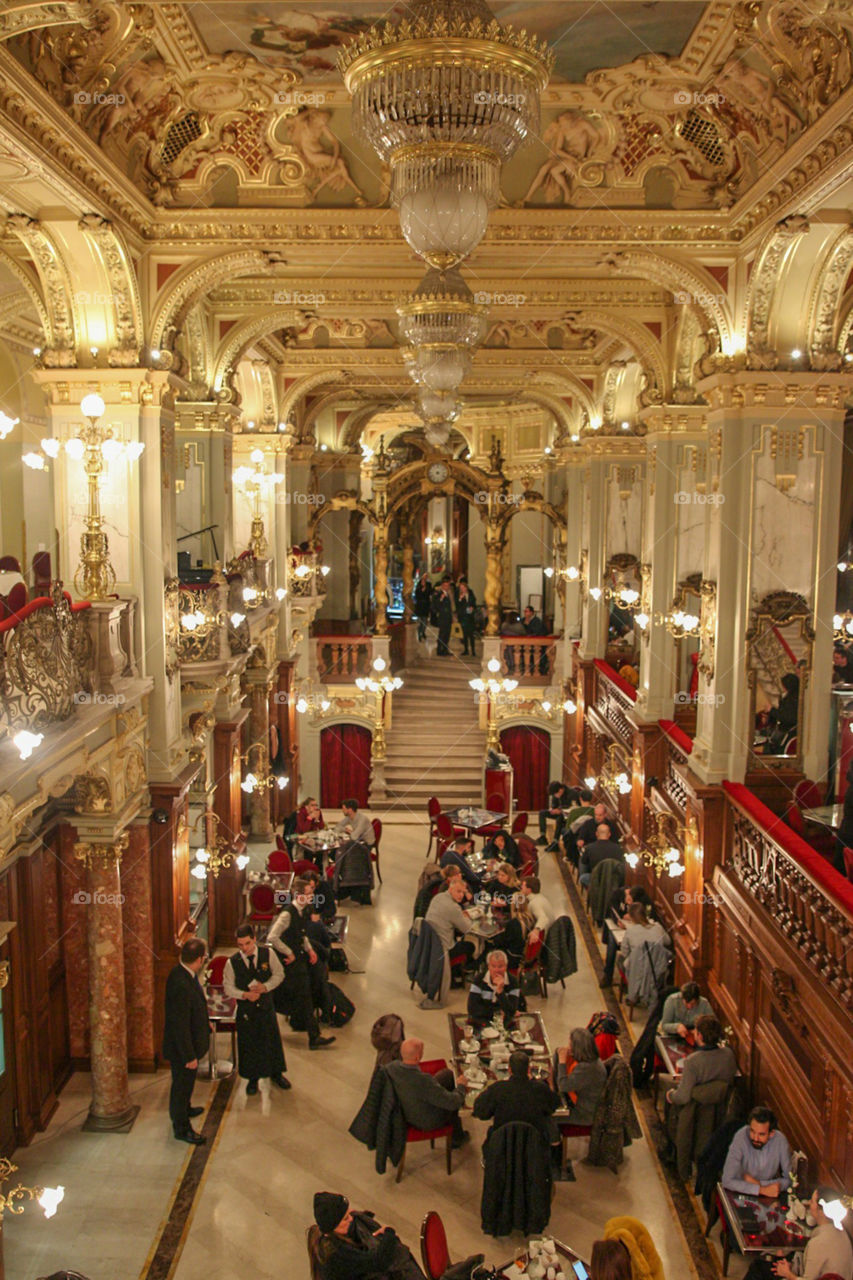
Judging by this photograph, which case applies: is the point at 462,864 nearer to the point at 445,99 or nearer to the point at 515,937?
the point at 515,937

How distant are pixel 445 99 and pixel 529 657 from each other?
15.8 metres

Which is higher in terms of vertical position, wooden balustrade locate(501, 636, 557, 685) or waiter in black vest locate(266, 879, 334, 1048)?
wooden balustrade locate(501, 636, 557, 685)

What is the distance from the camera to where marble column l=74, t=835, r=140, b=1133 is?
7934mm

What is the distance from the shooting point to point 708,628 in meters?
8.86

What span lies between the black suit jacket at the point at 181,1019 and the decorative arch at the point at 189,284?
482cm

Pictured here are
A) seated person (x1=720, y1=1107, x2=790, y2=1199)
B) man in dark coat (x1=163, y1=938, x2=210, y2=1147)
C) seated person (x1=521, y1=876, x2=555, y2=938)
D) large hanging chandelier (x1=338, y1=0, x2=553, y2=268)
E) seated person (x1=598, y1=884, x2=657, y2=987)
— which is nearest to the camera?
large hanging chandelier (x1=338, y1=0, x2=553, y2=268)

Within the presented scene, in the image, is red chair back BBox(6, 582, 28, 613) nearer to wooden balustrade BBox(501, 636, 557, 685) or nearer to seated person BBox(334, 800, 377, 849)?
seated person BBox(334, 800, 377, 849)

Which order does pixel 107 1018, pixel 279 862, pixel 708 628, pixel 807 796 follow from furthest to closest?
pixel 279 862
pixel 708 628
pixel 807 796
pixel 107 1018

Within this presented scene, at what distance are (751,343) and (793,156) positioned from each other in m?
1.79

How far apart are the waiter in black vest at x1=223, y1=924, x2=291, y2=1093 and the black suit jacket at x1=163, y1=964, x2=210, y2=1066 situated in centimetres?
40

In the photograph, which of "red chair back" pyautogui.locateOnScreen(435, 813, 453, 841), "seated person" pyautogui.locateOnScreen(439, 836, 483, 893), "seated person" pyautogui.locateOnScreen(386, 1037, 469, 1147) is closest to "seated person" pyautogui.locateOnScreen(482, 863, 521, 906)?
"seated person" pyautogui.locateOnScreen(439, 836, 483, 893)

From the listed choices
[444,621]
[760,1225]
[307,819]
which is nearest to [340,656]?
[444,621]

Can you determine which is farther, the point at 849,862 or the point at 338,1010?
the point at 338,1010

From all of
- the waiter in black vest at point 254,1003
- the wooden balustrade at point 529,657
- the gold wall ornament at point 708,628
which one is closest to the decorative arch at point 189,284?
the gold wall ornament at point 708,628
